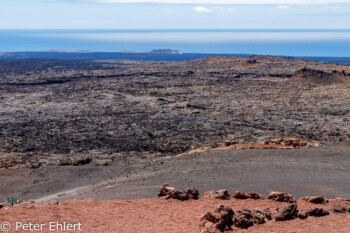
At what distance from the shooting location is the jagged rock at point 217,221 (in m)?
8.27

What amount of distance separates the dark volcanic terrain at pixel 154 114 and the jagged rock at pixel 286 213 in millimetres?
9335

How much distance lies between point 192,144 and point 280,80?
101 ft

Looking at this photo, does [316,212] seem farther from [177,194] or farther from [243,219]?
[177,194]

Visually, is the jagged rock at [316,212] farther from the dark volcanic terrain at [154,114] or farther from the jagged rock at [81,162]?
the jagged rock at [81,162]

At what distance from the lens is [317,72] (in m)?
48.7

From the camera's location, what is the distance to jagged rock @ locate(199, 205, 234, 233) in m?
8.27

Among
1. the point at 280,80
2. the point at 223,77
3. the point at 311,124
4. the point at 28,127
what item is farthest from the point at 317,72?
the point at 28,127

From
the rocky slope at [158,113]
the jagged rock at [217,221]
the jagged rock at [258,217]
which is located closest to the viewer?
the jagged rock at [217,221]

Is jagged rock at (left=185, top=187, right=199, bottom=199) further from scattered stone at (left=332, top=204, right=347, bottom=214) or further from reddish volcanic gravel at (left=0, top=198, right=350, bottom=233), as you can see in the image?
scattered stone at (left=332, top=204, right=347, bottom=214)

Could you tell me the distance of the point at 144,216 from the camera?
9.56m

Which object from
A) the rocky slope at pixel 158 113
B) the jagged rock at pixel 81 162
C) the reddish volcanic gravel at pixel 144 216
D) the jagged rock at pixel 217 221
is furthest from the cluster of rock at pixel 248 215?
the jagged rock at pixel 81 162

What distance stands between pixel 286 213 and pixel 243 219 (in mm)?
953

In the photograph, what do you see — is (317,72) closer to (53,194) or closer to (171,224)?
(53,194)

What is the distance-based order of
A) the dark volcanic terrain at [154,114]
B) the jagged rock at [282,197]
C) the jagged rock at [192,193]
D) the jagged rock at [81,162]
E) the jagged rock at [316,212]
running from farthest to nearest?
the dark volcanic terrain at [154,114] < the jagged rock at [81,162] < the jagged rock at [192,193] < the jagged rock at [282,197] < the jagged rock at [316,212]
